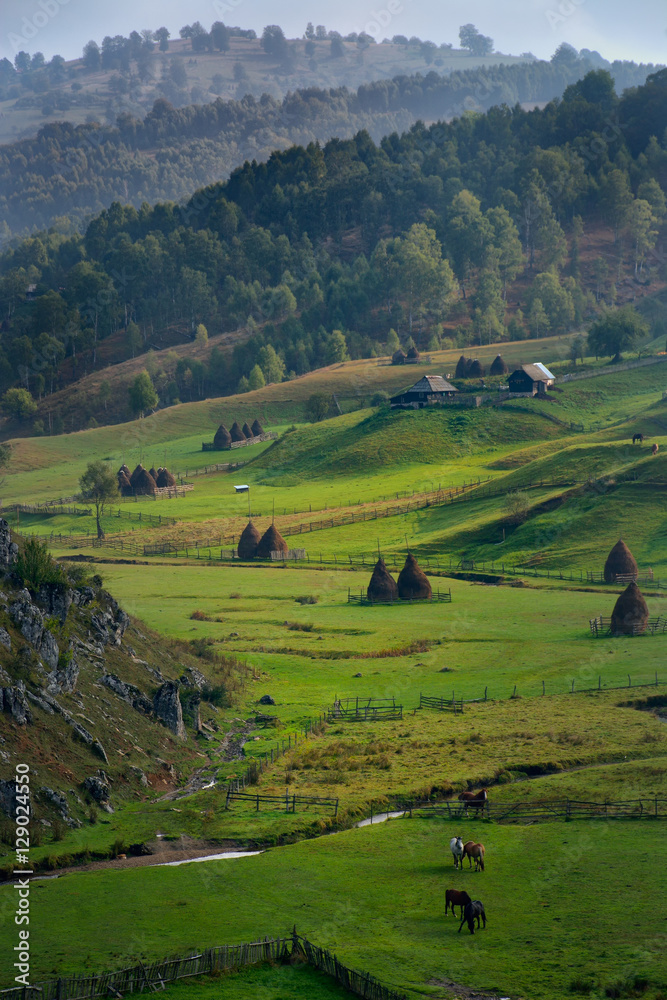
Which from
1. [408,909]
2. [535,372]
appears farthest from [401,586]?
[535,372]

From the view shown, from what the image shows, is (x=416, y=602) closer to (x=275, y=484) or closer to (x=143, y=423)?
Answer: (x=275, y=484)

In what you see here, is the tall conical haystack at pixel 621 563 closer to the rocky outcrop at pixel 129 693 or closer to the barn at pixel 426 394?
the rocky outcrop at pixel 129 693

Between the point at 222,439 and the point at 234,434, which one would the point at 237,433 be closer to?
the point at 234,434

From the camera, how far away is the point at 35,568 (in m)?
48.7

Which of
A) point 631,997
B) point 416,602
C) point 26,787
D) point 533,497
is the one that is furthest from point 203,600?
point 631,997

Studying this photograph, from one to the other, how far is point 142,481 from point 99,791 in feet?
331

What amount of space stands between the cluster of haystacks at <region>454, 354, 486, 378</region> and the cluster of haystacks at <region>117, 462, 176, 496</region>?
4739 cm

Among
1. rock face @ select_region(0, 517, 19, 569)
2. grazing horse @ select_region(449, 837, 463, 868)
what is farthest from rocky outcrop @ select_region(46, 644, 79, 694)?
grazing horse @ select_region(449, 837, 463, 868)

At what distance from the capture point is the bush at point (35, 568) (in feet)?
159

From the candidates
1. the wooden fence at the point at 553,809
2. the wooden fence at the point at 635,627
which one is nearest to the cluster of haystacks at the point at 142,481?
the wooden fence at the point at 635,627

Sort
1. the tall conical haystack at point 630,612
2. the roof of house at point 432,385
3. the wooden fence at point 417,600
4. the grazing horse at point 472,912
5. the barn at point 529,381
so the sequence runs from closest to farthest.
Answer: the grazing horse at point 472,912 < the tall conical haystack at point 630,612 < the wooden fence at point 417,600 < the barn at point 529,381 < the roof of house at point 432,385

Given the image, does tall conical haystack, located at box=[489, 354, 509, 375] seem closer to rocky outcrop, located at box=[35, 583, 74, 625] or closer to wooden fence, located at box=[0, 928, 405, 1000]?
rocky outcrop, located at box=[35, 583, 74, 625]

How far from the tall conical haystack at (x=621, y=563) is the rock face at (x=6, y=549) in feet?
159

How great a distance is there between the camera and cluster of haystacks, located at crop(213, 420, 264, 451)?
16462cm
